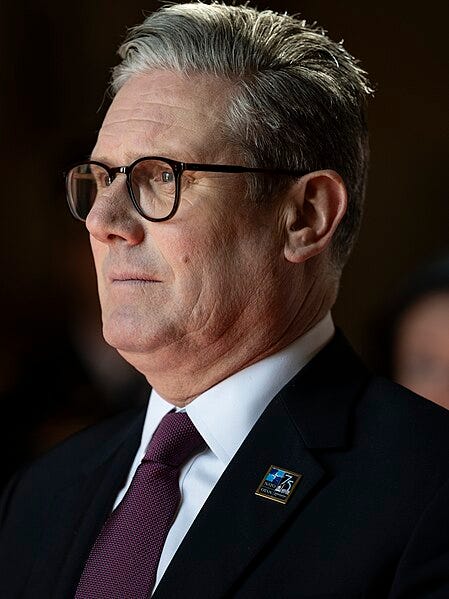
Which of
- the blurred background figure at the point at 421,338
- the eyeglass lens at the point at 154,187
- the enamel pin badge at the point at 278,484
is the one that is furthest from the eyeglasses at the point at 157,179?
the blurred background figure at the point at 421,338

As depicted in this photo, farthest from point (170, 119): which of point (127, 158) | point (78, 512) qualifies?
point (78, 512)

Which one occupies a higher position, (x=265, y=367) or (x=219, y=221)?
(x=219, y=221)

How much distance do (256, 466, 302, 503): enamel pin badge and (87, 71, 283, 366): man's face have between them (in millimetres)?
260

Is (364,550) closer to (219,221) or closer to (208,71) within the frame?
(219,221)

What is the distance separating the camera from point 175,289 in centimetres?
198

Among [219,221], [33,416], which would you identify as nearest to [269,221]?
[219,221]

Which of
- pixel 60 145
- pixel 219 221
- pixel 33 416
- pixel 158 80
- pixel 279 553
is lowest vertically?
pixel 33 416

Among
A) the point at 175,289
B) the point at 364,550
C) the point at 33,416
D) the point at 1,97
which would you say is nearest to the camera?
the point at 364,550

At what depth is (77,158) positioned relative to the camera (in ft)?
18.6

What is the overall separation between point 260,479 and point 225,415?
0.51ft

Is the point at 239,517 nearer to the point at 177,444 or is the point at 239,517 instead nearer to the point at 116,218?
the point at 177,444

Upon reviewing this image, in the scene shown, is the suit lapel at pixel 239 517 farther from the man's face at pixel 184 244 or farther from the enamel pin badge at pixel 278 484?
the man's face at pixel 184 244

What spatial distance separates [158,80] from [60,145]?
376cm

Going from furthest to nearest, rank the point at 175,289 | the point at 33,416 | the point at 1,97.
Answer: the point at 1,97 → the point at 33,416 → the point at 175,289
